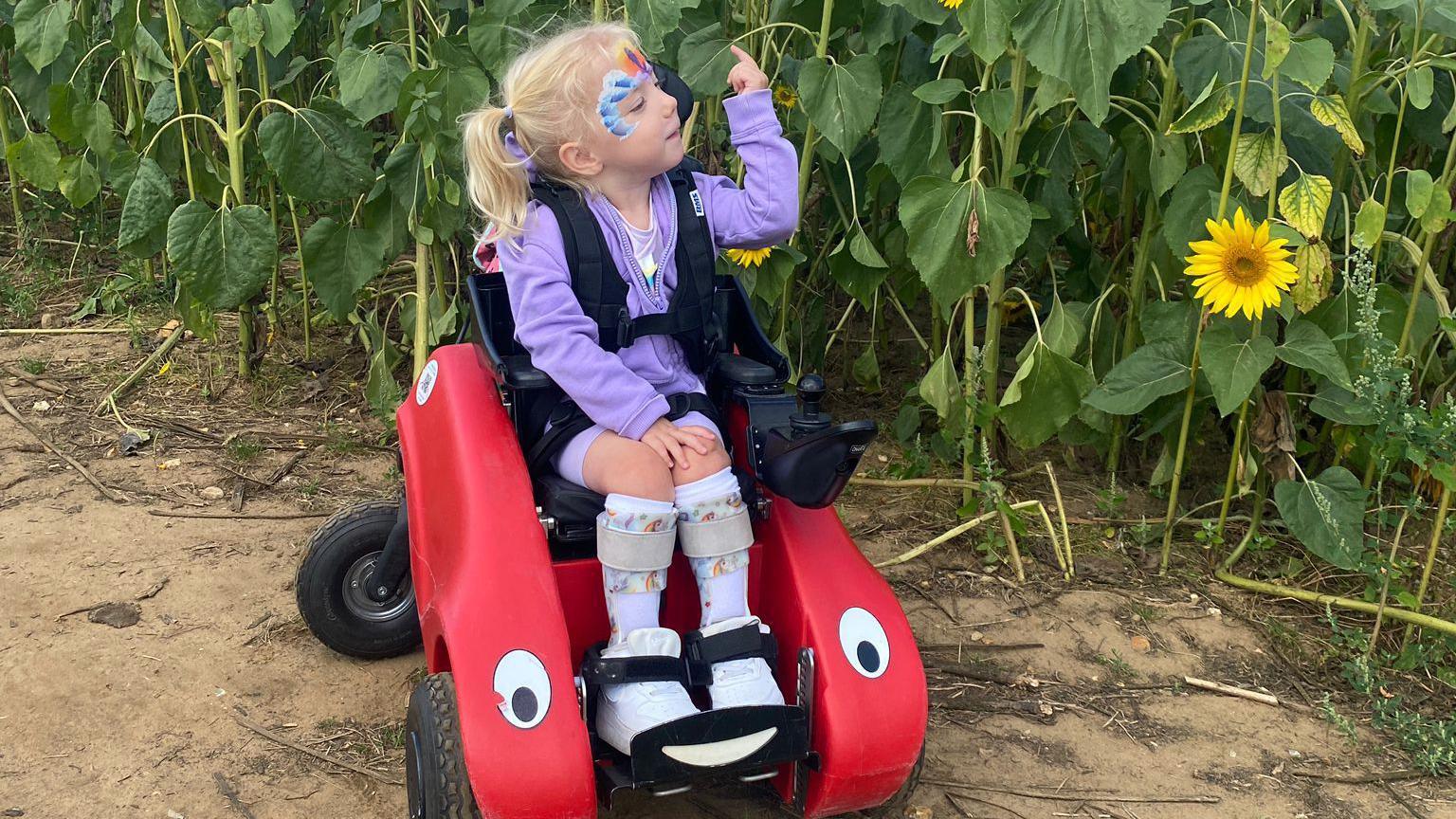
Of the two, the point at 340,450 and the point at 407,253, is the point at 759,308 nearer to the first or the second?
the point at 340,450

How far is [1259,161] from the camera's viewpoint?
2.66 meters

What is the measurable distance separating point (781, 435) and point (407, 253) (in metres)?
2.72

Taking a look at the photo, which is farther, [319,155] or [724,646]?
[319,155]

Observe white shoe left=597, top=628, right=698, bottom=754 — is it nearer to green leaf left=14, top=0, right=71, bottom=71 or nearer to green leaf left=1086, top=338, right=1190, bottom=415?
green leaf left=1086, top=338, right=1190, bottom=415

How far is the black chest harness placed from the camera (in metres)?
2.28

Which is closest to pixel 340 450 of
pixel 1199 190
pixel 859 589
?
pixel 859 589

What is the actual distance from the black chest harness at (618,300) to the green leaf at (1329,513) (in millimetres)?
1249

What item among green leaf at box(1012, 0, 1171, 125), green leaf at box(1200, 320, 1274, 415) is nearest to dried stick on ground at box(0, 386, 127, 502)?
green leaf at box(1012, 0, 1171, 125)

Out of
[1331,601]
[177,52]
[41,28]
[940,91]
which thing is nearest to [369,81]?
[177,52]

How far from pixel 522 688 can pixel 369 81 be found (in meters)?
1.83

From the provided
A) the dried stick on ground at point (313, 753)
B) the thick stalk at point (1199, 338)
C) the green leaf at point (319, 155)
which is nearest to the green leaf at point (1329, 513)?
the thick stalk at point (1199, 338)

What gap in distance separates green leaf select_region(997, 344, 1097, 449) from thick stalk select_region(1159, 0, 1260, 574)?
0.69ft

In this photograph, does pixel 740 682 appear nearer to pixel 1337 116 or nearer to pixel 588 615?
pixel 588 615

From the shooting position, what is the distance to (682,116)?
2.39 m
